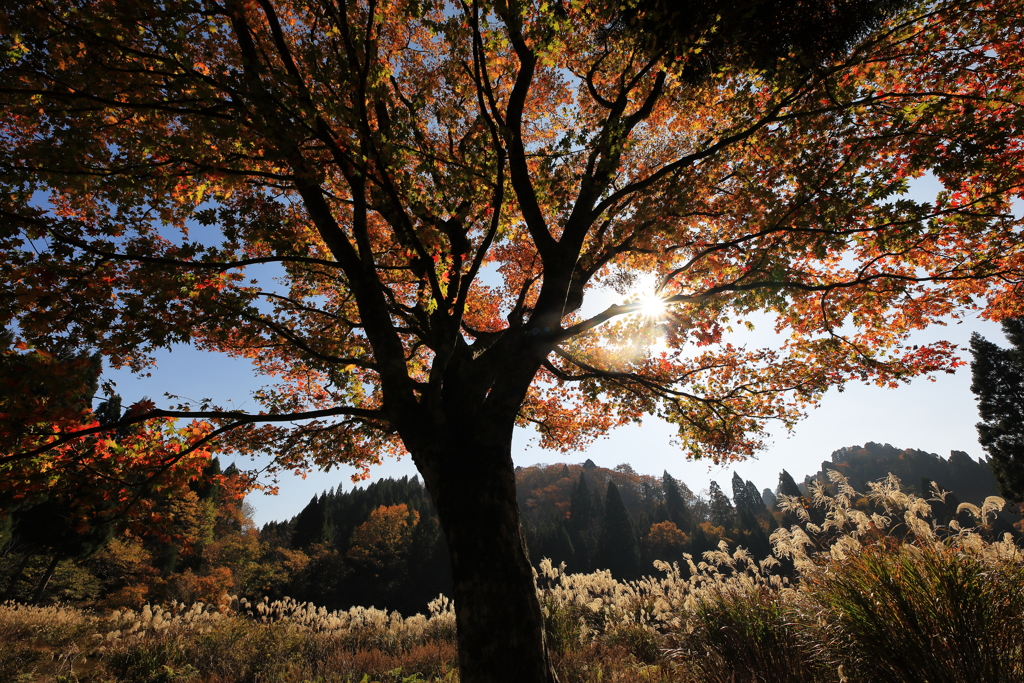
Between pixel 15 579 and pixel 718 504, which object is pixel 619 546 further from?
pixel 15 579

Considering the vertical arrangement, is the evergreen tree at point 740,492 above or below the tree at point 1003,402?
below

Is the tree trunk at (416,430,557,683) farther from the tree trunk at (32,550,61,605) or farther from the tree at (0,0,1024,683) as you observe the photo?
the tree trunk at (32,550,61,605)

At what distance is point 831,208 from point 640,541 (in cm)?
4764

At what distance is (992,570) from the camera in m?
3.55

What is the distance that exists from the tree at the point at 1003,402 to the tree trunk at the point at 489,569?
34435 millimetres

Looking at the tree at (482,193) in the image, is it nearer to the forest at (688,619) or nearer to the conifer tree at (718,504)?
the forest at (688,619)

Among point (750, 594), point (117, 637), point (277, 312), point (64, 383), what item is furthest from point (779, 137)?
point (117, 637)

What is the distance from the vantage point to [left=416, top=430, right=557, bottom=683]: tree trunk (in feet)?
9.13

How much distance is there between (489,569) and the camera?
3.02 m

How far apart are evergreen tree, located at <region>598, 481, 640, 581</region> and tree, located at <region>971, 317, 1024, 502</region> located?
86.4ft

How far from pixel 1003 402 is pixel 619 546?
2995 cm

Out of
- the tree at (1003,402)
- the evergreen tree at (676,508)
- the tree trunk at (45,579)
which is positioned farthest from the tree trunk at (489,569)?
the evergreen tree at (676,508)

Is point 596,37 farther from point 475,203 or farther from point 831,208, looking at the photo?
point 831,208

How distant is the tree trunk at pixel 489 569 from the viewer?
9.13ft
